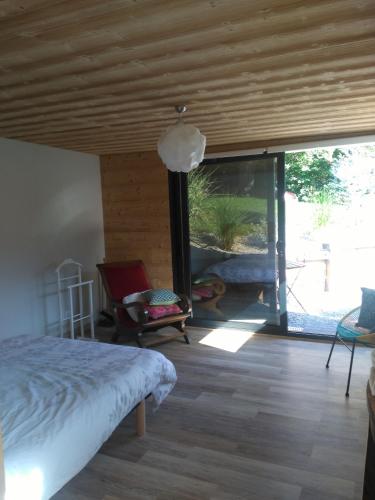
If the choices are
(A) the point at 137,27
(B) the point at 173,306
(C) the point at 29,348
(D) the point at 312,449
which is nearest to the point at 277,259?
(B) the point at 173,306

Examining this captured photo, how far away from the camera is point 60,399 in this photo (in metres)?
1.92

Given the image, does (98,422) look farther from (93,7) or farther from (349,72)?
(349,72)

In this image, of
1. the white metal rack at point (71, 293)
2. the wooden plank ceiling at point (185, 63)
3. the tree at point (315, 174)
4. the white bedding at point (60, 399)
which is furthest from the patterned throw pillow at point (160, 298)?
the tree at point (315, 174)

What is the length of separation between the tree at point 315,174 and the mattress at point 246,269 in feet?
11.2

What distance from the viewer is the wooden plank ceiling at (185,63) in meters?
1.48

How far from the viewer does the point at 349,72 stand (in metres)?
2.18

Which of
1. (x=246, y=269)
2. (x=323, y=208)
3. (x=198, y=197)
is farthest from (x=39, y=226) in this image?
(x=323, y=208)

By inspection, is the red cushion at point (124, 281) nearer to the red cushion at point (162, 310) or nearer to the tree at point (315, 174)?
the red cushion at point (162, 310)

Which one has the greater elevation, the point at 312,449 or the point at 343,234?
the point at 343,234

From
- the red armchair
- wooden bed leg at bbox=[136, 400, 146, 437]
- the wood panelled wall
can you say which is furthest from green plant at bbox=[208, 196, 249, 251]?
wooden bed leg at bbox=[136, 400, 146, 437]

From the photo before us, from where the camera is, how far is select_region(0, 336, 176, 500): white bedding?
1532 mm

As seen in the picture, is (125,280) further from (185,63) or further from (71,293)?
(185,63)

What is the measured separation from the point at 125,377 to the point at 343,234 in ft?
19.8

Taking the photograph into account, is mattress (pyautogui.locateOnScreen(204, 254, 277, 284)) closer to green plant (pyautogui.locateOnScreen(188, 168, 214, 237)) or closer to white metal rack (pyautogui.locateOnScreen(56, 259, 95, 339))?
green plant (pyautogui.locateOnScreen(188, 168, 214, 237))
